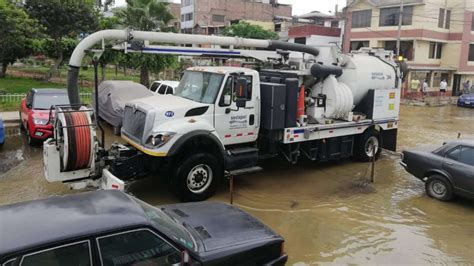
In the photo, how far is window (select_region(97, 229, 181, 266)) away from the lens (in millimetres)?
3490

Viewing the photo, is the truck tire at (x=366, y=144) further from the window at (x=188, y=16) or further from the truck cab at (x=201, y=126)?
the window at (x=188, y=16)

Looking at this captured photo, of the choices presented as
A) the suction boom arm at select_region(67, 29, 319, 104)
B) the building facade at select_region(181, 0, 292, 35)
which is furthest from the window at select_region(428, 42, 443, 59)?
the building facade at select_region(181, 0, 292, 35)

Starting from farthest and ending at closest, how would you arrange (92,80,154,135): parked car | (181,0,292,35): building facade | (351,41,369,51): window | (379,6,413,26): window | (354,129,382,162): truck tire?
(181,0,292,35): building facade → (351,41,369,51): window → (379,6,413,26): window → (92,80,154,135): parked car → (354,129,382,162): truck tire

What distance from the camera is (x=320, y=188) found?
32.1 feet

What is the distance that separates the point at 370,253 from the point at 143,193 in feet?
15.4

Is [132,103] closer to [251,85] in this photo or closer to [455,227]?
[251,85]

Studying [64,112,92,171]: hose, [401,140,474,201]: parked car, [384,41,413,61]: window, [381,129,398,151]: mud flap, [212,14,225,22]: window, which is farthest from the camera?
[212,14,225,22]: window

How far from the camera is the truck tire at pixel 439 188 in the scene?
28.8 feet

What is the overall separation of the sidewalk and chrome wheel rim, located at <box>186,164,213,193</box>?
10476mm

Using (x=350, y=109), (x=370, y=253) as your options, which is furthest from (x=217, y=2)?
(x=370, y=253)

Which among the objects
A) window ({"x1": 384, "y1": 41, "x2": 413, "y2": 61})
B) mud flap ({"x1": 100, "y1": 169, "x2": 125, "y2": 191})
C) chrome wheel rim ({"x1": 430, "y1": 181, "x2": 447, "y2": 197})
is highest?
window ({"x1": 384, "y1": 41, "x2": 413, "y2": 61})

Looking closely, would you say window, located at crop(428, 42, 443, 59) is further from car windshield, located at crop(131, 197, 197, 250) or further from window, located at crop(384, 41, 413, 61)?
car windshield, located at crop(131, 197, 197, 250)

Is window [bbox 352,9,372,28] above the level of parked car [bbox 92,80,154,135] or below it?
above

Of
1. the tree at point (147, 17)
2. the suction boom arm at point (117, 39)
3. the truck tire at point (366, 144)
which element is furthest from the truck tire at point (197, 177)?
the tree at point (147, 17)
